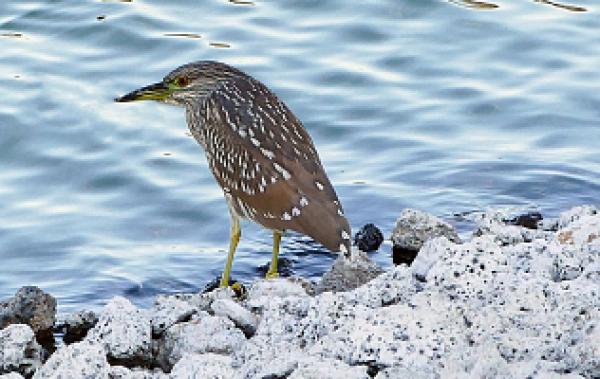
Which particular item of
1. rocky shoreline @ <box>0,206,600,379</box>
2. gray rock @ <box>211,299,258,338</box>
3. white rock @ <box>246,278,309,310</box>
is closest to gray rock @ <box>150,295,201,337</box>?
rocky shoreline @ <box>0,206,600,379</box>

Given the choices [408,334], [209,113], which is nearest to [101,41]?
[209,113]

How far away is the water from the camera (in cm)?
967

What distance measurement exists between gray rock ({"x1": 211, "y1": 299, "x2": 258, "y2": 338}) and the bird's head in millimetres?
2090

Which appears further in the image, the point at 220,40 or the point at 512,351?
the point at 220,40

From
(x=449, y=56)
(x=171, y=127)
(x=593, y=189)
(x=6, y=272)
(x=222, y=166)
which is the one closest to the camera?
(x=222, y=166)

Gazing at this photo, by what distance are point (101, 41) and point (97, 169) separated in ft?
8.02

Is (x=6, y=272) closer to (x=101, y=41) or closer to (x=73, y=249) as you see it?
(x=73, y=249)

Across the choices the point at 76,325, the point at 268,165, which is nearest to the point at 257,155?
Result: the point at 268,165

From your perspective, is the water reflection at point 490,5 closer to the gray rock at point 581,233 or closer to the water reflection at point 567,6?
the water reflection at point 567,6

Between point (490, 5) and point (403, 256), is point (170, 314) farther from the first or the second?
point (490, 5)

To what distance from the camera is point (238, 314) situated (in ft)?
23.2

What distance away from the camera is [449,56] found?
12.8 metres

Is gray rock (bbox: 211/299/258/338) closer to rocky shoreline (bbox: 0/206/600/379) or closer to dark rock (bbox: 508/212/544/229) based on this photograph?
rocky shoreline (bbox: 0/206/600/379)

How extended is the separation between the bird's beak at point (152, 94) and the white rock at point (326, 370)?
3.58 meters
